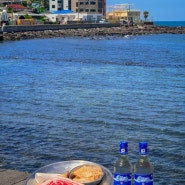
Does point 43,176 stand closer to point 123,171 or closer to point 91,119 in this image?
point 123,171

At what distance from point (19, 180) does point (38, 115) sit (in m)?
7.38

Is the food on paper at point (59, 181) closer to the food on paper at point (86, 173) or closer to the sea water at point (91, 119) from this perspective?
the food on paper at point (86, 173)

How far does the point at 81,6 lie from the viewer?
402 ft

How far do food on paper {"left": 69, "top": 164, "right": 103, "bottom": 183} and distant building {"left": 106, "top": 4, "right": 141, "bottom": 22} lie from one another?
412 feet

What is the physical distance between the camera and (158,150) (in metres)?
8.93

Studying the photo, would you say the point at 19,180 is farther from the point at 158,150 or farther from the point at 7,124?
the point at 7,124

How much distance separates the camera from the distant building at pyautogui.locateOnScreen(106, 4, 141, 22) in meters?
131

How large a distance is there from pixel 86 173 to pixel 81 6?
12140 cm

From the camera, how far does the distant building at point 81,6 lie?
122562 millimetres

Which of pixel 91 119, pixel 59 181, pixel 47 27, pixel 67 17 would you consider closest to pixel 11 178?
pixel 59 181

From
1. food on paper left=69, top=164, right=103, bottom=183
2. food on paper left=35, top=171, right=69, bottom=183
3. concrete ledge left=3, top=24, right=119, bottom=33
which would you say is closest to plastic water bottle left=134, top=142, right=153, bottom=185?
food on paper left=69, top=164, right=103, bottom=183

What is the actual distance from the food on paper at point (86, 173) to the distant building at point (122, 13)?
126m

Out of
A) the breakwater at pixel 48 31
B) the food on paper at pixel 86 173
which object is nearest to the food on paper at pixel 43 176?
the food on paper at pixel 86 173

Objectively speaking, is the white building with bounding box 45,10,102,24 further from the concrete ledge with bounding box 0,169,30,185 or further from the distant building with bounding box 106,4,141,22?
the concrete ledge with bounding box 0,169,30,185
